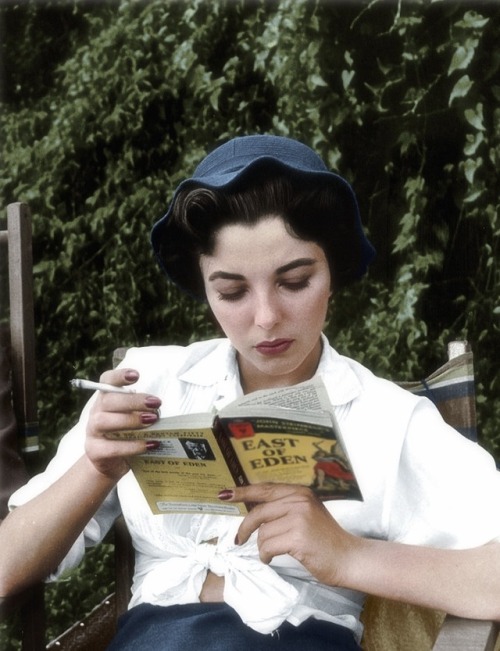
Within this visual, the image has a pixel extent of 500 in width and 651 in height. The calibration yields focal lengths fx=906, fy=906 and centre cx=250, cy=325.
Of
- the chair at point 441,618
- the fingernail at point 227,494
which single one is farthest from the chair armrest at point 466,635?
the fingernail at point 227,494

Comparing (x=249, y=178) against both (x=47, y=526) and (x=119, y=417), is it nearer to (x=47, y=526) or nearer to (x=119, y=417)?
(x=119, y=417)

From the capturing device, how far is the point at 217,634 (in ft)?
5.15

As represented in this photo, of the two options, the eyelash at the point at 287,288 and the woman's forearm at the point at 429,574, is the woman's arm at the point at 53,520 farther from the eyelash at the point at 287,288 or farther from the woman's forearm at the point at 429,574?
the woman's forearm at the point at 429,574

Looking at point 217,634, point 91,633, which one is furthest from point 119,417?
point 91,633

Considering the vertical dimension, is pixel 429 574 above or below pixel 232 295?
below

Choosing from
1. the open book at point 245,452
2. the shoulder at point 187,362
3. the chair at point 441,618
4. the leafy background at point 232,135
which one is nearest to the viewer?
the open book at point 245,452

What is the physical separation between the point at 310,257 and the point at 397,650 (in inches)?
32.6

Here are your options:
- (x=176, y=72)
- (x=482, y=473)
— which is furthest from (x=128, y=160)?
(x=482, y=473)

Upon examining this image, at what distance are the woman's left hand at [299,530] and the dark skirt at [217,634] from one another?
139 mm

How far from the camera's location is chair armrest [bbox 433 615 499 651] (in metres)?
1.38

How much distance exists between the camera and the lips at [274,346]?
1.63 metres

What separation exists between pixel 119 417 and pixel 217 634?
1.43 feet

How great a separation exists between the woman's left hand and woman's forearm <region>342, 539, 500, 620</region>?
3 centimetres

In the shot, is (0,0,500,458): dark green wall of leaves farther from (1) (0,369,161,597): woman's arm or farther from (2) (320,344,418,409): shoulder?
(1) (0,369,161,597): woman's arm
